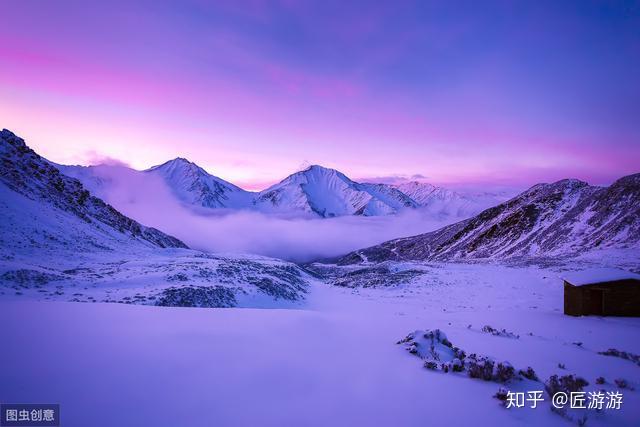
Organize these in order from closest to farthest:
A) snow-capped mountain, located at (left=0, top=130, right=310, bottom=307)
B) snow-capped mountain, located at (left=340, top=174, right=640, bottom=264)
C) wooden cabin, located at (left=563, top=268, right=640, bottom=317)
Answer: snow-capped mountain, located at (left=0, top=130, right=310, bottom=307), wooden cabin, located at (left=563, top=268, right=640, bottom=317), snow-capped mountain, located at (left=340, top=174, right=640, bottom=264)

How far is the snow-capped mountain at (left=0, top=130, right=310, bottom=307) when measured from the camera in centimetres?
1784

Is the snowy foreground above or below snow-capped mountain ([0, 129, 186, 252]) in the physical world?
below

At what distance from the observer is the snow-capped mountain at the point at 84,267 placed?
58.5 feet

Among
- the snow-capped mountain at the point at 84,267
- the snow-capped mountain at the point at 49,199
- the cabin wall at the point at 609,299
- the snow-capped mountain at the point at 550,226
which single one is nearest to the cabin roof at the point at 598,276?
the cabin wall at the point at 609,299

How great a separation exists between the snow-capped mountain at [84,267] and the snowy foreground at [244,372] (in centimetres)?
1160

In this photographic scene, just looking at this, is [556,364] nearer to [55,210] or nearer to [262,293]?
[262,293]

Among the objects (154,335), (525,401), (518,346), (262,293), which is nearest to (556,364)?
(518,346)

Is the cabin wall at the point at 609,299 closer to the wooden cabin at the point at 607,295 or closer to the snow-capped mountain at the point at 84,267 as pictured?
the wooden cabin at the point at 607,295

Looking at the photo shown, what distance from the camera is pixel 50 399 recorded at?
12.0 feet

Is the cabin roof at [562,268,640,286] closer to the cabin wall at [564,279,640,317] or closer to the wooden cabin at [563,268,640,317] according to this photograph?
the wooden cabin at [563,268,640,317]

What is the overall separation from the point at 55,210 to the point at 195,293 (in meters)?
34.8

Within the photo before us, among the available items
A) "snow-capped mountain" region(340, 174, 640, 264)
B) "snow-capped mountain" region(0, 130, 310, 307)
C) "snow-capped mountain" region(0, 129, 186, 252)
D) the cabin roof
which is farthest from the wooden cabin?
"snow-capped mountain" region(340, 174, 640, 264)

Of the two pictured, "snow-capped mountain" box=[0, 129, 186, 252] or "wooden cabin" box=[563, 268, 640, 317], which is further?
"snow-capped mountain" box=[0, 129, 186, 252]

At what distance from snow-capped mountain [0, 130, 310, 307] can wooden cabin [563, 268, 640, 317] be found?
17886 mm
